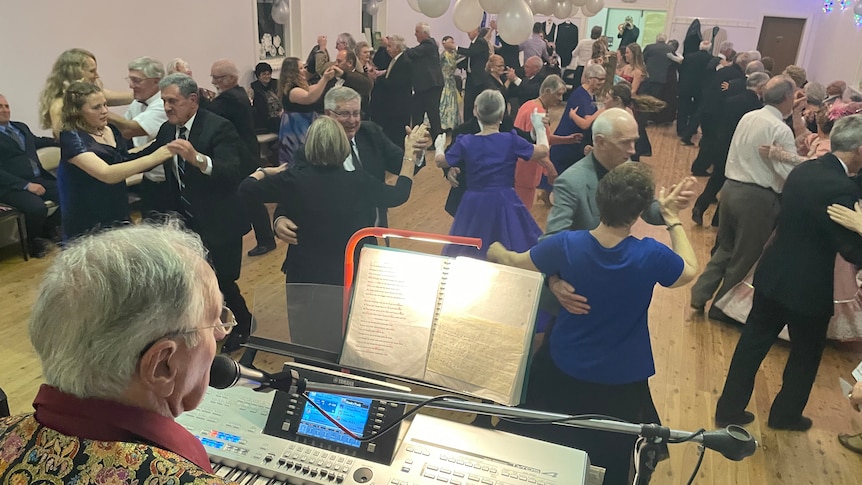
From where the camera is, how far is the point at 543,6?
20.1 feet

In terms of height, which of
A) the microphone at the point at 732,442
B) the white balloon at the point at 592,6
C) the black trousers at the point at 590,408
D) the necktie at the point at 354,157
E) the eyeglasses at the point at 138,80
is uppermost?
the white balloon at the point at 592,6

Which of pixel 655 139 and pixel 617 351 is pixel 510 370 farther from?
pixel 655 139

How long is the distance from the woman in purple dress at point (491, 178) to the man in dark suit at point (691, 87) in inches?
274

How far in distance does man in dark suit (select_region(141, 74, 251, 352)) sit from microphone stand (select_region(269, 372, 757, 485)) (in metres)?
1.95

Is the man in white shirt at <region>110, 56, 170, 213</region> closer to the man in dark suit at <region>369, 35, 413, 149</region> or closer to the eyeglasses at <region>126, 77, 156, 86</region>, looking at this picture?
the eyeglasses at <region>126, 77, 156, 86</region>

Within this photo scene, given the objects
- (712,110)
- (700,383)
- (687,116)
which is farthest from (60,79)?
(687,116)

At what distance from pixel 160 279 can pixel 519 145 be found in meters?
2.87

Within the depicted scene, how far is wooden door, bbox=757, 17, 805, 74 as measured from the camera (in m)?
14.0

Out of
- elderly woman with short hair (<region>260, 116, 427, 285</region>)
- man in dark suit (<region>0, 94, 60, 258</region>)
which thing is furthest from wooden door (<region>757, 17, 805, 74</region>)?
man in dark suit (<region>0, 94, 60, 258</region>)

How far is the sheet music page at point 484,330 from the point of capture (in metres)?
1.74

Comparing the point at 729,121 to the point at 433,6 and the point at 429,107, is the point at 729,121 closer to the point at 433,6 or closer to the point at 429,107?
the point at 433,6

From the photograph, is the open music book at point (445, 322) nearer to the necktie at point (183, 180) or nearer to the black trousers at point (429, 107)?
the necktie at point (183, 180)

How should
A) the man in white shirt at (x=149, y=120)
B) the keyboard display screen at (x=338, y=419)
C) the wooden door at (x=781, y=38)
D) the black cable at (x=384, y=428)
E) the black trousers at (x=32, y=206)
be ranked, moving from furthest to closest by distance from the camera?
the wooden door at (x=781, y=38) → the black trousers at (x=32, y=206) → the man in white shirt at (x=149, y=120) → the keyboard display screen at (x=338, y=419) → the black cable at (x=384, y=428)

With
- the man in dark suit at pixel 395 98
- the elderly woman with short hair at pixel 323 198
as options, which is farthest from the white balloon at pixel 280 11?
the elderly woman with short hair at pixel 323 198
